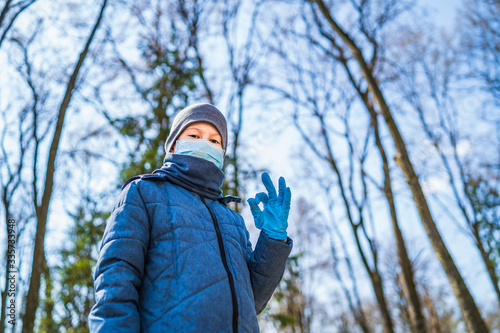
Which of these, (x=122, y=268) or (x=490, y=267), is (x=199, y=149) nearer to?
(x=122, y=268)

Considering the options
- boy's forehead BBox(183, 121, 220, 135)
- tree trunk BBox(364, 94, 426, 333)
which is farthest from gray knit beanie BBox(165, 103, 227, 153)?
tree trunk BBox(364, 94, 426, 333)

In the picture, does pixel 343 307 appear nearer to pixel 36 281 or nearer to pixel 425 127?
pixel 425 127

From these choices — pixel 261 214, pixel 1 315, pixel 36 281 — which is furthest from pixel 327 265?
pixel 261 214

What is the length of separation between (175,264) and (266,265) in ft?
1.80

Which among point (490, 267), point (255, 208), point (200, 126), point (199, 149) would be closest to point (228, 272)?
point (255, 208)

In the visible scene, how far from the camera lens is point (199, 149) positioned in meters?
2.17

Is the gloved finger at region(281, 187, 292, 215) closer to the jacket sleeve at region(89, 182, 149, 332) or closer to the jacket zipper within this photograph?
the jacket zipper

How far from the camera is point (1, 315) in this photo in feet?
34.6

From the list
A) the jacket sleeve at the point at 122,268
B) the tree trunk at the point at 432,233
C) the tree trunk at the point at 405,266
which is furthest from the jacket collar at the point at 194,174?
the tree trunk at the point at 405,266

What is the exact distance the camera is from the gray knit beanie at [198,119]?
2287 mm

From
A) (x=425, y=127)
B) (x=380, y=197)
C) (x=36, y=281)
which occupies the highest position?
(x=425, y=127)

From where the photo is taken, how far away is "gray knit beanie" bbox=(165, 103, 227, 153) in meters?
2.29

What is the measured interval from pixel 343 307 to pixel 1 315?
70.5ft

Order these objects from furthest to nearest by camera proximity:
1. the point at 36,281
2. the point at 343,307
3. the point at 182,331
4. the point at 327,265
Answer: the point at 343,307
the point at 327,265
the point at 36,281
the point at 182,331
